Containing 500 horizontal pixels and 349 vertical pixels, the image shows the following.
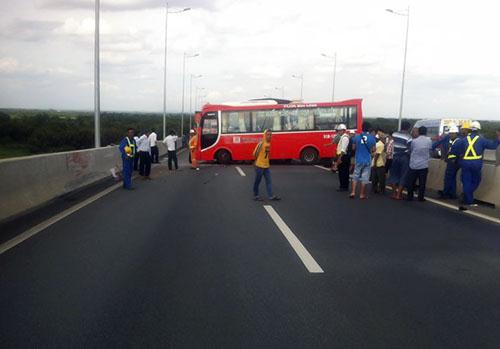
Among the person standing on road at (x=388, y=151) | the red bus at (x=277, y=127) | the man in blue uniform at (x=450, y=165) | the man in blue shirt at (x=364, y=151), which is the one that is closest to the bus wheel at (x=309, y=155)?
the red bus at (x=277, y=127)

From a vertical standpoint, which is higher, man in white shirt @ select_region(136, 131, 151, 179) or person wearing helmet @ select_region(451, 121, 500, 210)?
person wearing helmet @ select_region(451, 121, 500, 210)

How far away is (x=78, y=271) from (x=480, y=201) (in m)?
9.73

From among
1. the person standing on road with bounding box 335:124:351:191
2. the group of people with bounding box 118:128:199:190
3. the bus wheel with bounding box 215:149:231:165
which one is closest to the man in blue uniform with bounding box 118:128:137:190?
the group of people with bounding box 118:128:199:190

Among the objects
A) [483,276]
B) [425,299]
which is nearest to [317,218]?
[483,276]

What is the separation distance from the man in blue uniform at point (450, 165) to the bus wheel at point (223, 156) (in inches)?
571

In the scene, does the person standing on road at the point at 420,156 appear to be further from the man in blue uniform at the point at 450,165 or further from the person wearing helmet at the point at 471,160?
the person wearing helmet at the point at 471,160

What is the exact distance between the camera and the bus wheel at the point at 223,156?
27.1 m

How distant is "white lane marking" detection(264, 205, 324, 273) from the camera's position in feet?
21.0

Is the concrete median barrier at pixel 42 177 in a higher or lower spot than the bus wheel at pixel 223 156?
higher

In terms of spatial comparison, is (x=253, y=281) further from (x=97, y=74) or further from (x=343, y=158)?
(x=97, y=74)

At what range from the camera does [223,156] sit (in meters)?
27.2

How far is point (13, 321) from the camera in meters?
4.52

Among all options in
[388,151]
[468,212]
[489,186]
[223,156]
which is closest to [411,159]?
[388,151]

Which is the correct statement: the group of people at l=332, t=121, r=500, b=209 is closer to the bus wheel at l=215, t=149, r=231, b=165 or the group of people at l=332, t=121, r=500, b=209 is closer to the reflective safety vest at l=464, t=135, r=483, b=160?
the reflective safety vest at l=464, t=135, r=483, b=160
